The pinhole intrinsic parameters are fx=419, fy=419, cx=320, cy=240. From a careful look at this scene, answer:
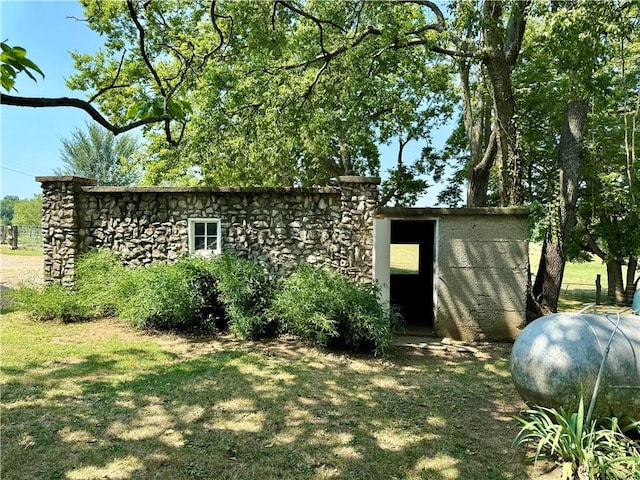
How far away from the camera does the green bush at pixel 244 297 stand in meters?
7.07

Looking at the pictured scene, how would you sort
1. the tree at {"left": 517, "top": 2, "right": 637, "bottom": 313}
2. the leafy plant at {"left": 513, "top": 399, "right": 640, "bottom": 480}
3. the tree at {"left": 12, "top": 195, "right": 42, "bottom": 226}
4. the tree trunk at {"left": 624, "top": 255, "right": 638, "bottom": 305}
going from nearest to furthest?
the leafy plant at {"left": 513, "top": 399, "right": 640, "bottom": 480} < the tree at {"left": 517, "top": 2, "right": 637, "bottom": 313} < the tree trunk at {"left": 624, "top": 255, "right": 638, "bottom": 305} < the tree at {"left": 12, "top": 195, "right": 42, "bottom": 226}

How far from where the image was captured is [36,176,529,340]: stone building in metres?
7.41

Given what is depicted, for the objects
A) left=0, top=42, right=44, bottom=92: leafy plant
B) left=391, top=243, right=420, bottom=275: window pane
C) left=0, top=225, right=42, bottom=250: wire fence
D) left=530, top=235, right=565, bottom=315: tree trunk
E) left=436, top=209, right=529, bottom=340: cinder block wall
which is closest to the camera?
left=0, top=42, right=44, bottom=92: leafy plant

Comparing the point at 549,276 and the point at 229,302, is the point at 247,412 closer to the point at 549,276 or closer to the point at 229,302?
the point at 229,302

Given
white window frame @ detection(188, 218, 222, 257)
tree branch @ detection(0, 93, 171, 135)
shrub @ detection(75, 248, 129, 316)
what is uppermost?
tree branch @ detection(0, 93, 171, 135)

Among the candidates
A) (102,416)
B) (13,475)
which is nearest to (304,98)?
(102,416)

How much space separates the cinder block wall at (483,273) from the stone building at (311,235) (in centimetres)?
2

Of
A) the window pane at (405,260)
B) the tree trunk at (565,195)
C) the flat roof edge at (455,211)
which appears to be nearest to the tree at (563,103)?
the tree trunk at (565,195)

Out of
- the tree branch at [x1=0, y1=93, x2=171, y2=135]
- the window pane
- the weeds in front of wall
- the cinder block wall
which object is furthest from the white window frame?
the tree branch at [x1=0, y1=93, x2=171, y2=135]

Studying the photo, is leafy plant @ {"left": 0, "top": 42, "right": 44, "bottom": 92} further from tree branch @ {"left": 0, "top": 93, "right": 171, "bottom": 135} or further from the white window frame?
the white window frame

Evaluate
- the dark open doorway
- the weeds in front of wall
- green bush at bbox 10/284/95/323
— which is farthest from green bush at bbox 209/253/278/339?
the dark open doorway

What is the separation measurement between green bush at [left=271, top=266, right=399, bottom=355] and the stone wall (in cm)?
119

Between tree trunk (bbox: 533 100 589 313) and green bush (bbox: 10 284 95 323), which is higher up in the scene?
tree trunk (bbox: 533 100 589 313)

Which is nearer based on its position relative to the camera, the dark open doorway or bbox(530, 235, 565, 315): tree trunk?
bbox(530, 235, 565, 315): tree trunk
